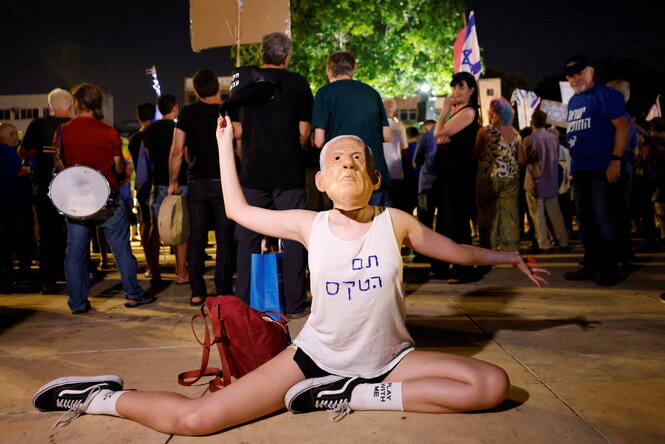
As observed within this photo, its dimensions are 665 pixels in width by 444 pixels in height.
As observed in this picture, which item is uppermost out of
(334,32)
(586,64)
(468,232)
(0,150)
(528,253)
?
(334,32)

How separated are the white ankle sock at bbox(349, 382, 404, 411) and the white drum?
3.46 metres

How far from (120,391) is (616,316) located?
3.60 metres

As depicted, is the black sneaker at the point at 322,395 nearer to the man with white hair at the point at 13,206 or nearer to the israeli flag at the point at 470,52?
the man with white hair at the point at 13,206

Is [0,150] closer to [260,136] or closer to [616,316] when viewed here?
[260,136]

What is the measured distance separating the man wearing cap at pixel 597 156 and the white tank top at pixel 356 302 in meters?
3.89

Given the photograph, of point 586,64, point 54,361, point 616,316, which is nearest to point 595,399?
point 616,316

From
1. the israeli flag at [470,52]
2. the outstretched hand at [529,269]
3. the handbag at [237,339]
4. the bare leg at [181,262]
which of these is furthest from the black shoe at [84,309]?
the israeli flag at [470,52]

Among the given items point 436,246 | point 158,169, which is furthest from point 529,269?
point 158,169

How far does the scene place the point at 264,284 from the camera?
4.60 m

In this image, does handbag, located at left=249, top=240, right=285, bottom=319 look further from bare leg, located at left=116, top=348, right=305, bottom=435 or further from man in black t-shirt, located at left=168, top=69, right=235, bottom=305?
bare leg, located at left=116, top=348, right=305, bottom=435

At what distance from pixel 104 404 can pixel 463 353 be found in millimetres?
2060

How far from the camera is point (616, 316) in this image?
4320 millimetres

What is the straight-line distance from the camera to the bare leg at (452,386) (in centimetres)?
A: 243

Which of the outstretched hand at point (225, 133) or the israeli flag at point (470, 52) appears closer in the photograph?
the outstretched hand at point (225, 133)
